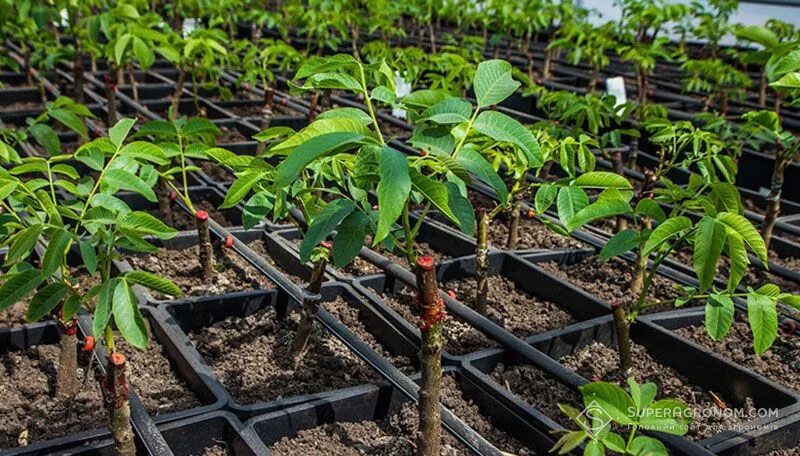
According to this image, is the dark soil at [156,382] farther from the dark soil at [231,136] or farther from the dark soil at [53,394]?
the dark soil at [231,136]

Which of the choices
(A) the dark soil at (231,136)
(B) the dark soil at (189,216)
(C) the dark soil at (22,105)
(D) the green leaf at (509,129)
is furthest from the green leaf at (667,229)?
(C) the dark soil at (22,105)

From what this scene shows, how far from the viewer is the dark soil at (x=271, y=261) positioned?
2174mm

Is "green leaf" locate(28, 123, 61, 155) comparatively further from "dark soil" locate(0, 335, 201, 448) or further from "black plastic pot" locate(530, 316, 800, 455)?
"black plastic pot" locate(530, 316, 800, 455)

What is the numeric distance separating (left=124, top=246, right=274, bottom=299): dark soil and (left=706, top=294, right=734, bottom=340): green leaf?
115 centimetres

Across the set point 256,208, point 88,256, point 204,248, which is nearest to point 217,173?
point 204,248

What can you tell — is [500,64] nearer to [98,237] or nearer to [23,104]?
[98,237]

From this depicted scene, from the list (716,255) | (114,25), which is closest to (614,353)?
(716,255)

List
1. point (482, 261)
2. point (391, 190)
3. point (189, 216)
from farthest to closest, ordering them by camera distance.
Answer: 1. point (189, 216)
2. point (482, 261)
3. point (391, 190)

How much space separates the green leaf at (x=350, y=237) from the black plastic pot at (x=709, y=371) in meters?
0.76

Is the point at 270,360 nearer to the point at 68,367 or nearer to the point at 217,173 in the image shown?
the point at 68,367

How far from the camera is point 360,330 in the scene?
1.93 m

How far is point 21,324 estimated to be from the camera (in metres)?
1.84

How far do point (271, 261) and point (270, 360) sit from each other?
1.96 feet

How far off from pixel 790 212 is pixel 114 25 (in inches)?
106
